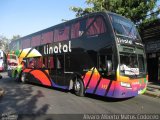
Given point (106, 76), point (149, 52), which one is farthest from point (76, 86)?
point (149, 52)

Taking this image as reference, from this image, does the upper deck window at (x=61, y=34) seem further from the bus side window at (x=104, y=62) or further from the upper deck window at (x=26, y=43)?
the upper deck window at (x=26, y=43)

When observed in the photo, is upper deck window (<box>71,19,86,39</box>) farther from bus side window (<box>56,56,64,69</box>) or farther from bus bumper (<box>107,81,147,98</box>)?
bus bumper (<box>107,81,147,98</box>)

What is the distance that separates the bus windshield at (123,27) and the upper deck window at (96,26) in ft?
1.60

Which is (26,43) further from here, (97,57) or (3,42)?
(3,42)

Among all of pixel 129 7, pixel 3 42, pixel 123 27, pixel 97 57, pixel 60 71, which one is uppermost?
pixel 3 42

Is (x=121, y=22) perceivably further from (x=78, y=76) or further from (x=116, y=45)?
(x=78, y=76)

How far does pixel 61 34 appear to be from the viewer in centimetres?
1423

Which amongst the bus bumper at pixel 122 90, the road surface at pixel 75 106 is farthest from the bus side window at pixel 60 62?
the bus bumper at pixel 122 90

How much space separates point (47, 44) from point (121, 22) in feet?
18.4

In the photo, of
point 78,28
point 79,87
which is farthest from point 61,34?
point 79,87

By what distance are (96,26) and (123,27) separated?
3.96ft

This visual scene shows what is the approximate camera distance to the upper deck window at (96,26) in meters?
11.1

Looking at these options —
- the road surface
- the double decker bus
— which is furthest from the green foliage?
the road surface

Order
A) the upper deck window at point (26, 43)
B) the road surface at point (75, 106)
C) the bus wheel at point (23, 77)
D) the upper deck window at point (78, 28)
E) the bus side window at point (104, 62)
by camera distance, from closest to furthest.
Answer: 1. the road surface at point (75, 106)
2. the bus side window at point (104, 62)
3. the upper deck window at point (78, 28)
4. the upper deck window at point (26, 43)
5. the bus wheel at point (23, 77)
